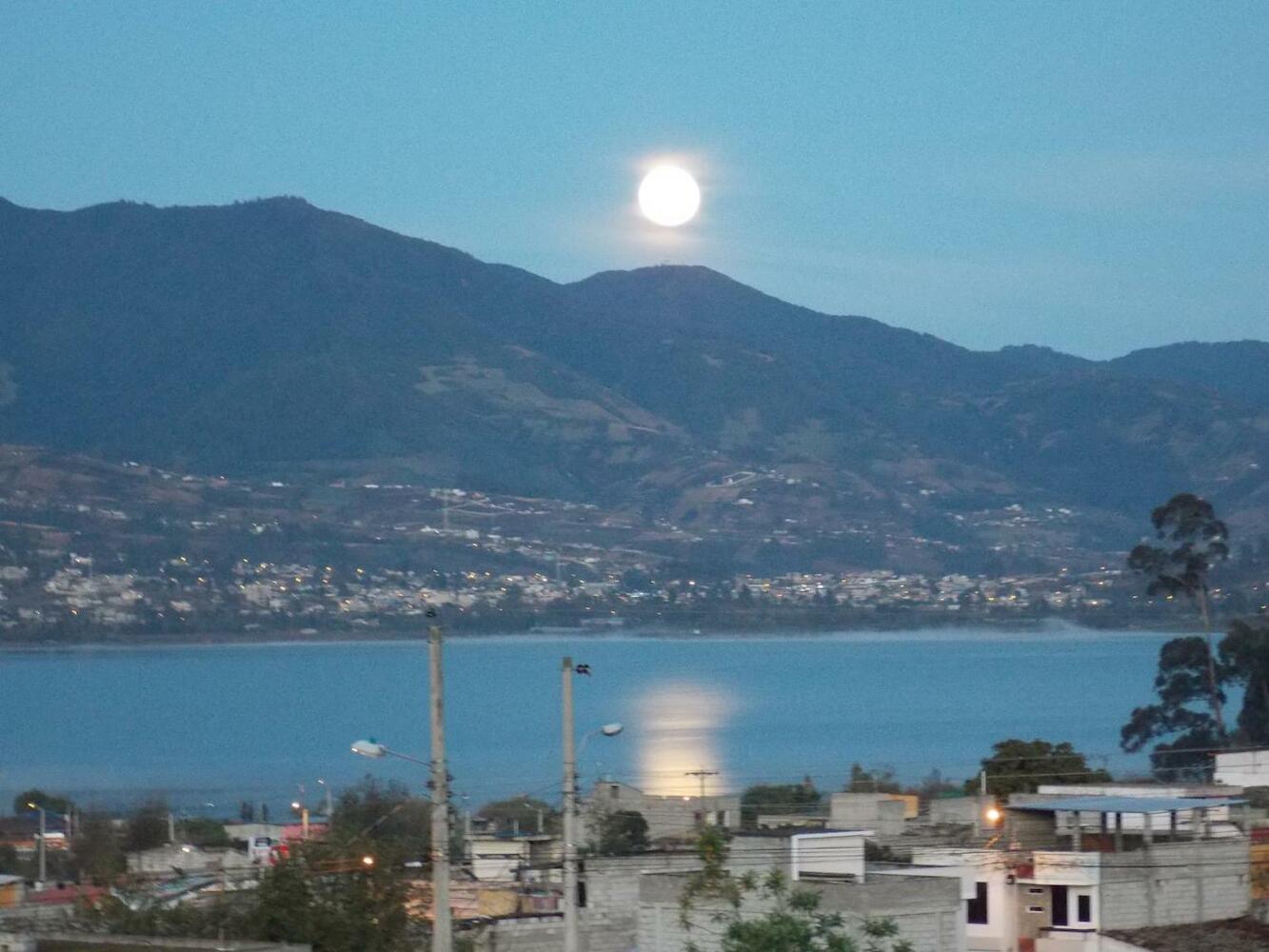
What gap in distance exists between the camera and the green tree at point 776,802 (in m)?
32.7

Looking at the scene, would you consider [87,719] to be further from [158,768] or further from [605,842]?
[605,842]

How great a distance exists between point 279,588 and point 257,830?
147 m

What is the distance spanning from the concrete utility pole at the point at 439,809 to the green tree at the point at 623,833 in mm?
13460

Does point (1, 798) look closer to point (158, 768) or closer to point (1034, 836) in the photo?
point (158, 768)

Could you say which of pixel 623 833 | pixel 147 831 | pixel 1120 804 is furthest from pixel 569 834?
pixel 147 831

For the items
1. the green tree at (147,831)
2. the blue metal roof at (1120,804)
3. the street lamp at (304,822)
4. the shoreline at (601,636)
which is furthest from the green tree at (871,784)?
the shoreline at (601,636)

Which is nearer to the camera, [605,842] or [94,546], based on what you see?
[605,842]

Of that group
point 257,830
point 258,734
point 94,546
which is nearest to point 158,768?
point 258,734

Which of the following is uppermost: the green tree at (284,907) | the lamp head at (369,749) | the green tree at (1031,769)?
the lamp head at (369,749)

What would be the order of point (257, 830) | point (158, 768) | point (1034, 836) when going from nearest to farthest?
point (1034, 836) → point (257, 830) → point (158, 768)

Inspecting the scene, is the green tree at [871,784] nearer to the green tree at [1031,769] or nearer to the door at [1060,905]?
the green tree at [1031,769]

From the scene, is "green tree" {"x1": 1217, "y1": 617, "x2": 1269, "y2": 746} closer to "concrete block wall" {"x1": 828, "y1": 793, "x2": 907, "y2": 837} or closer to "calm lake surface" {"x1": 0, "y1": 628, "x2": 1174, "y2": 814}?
"calm lake surface" {"x1": 0, "y1": 628, "x2": 1174, "y2": 814}

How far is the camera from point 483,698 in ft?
411

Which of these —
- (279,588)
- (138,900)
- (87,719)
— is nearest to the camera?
(138,900)
